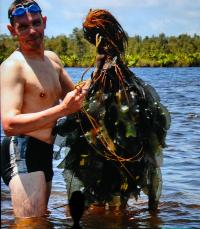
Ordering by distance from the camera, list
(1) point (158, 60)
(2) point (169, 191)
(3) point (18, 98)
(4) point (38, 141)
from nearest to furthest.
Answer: (3) point (18, 98) → (4) point (38, 141) → (2) point (169, 191) → (1) point (158, 60)

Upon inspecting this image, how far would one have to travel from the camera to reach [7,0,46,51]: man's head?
441 cm

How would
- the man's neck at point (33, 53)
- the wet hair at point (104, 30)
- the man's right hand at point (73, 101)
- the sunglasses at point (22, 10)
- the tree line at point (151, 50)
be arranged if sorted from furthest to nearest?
the tree line at point (151, 50) < the wet hair at point (104, 30) < the man's neck at point (33, 53) < the sunglasses at point (22, 10) < the man's right hand at point (73, 101)

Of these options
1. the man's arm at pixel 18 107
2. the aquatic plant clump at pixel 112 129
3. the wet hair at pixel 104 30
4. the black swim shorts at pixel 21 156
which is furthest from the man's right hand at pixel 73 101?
the wet hair at pixel 104 30

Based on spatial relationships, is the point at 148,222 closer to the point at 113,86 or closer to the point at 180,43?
the point at 113,86

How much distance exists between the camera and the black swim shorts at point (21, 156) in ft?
14.7

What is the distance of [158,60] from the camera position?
94812 millimetres

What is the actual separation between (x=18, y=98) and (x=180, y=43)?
12338cm

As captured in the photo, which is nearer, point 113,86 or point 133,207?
point 113,86

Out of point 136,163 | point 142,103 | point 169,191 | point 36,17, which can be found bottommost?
point 169,191

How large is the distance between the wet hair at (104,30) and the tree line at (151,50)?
7137 centimetres

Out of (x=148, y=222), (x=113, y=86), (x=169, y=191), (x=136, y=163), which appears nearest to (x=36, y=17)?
(x=113, y=86)

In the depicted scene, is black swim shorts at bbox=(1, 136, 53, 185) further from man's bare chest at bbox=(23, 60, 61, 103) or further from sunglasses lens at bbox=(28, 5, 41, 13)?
sunglasses lens at bbox=(28, 5, 41, 13)

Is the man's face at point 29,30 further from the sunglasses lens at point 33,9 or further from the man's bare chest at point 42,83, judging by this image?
the man's bare chest at point 42,83

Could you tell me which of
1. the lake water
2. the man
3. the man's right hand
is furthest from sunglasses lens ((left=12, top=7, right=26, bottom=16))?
the lake water
